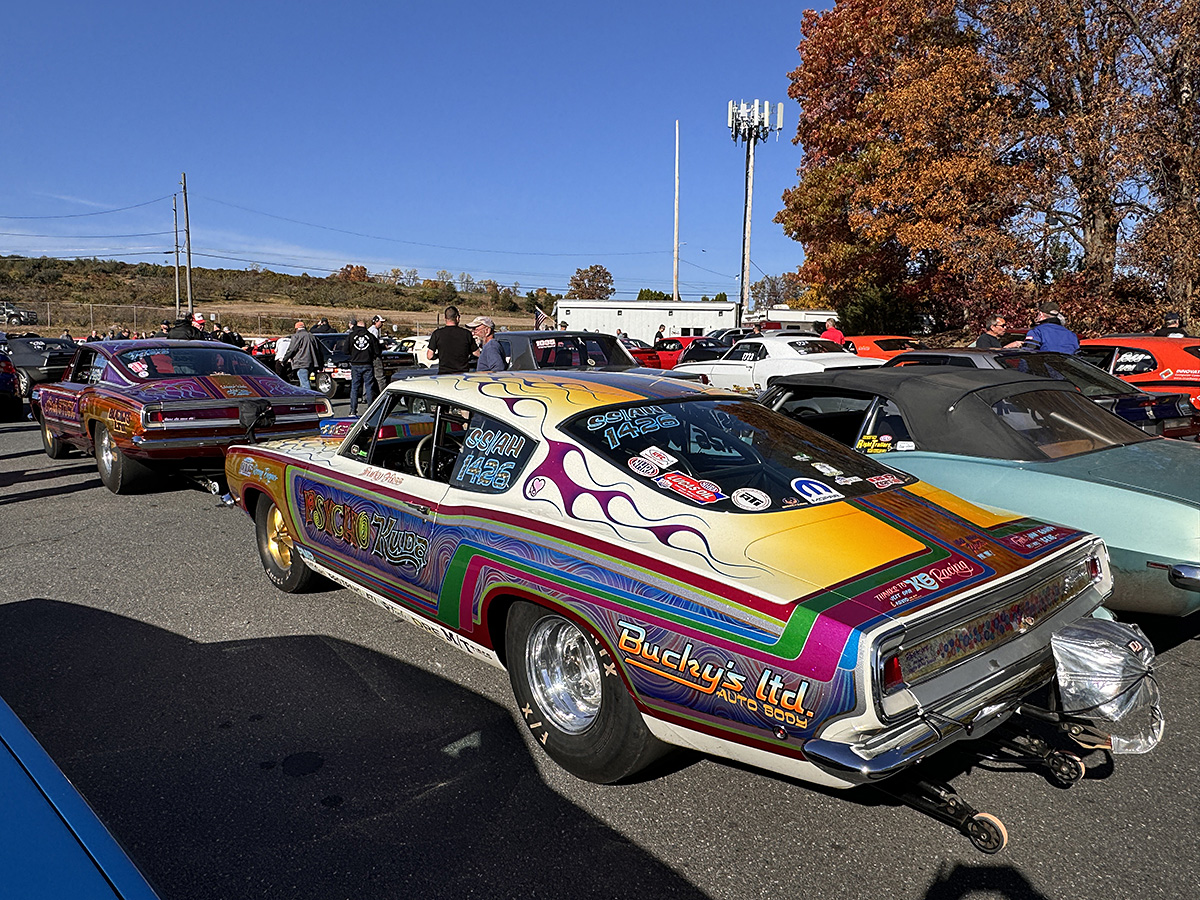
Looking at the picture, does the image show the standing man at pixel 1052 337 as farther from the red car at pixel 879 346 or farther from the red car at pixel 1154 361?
the red car at pixel 879 346

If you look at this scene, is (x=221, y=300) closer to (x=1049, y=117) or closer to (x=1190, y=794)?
(x=1049, y=117)

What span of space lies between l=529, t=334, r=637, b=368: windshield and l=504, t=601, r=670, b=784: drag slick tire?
281 inches

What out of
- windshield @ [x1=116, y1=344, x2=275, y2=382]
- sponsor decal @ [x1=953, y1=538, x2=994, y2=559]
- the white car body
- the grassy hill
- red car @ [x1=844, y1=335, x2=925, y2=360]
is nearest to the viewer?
sponsor decal @ [x1=953, y1=538, x2=994, y2=559]

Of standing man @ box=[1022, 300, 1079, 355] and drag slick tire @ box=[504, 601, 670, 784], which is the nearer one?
drag slick tire @ box=[504, 601, 670, 784]

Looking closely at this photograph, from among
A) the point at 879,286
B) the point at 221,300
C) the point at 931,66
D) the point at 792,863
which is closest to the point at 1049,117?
the point at 931,66

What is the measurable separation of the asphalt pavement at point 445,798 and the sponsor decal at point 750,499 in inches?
34.9

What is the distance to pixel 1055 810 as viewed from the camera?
281cm

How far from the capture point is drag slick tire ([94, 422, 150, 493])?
25.3ft

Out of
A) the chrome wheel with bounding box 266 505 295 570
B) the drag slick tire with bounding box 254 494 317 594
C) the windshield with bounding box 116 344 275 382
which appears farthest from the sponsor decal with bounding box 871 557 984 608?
the windshield with bounding box 116 344 275 382

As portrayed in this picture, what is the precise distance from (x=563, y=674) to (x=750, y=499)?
0.97 meters

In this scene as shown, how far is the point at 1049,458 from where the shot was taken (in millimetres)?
4305

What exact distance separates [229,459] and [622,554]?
12.0 feet

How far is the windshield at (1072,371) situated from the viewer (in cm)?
630

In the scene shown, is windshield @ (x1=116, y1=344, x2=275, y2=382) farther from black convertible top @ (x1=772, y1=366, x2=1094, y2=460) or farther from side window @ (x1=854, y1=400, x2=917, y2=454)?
side window @ (x1=854, y1=400, x2=917, y2=454)
